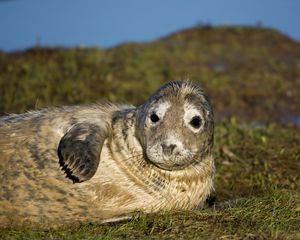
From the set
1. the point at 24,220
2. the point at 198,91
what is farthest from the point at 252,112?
the point at 24,220

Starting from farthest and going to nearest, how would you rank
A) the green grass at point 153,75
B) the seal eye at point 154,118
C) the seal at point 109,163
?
1. the green grass at point 153,75
2. the seal eye at point 154,118
3. the seal at point 109,163

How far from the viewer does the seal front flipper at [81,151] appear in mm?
4180

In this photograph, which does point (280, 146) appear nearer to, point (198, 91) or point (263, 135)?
point (263, 135)

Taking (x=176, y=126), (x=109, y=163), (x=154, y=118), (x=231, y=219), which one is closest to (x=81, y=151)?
(x=109, y=163)

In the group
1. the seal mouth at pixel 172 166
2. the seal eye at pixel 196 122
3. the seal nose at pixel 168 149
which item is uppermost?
the seal eye at pixel 196 122

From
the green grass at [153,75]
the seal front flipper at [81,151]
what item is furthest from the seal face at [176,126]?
the green grass at [153,75]

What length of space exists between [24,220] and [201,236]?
1.25 m

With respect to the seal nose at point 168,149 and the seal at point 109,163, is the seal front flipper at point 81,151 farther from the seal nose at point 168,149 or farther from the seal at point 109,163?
the seal nose at point 168,149

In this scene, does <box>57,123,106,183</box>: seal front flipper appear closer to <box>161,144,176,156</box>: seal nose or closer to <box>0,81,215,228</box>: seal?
<box>0,81,215,228</box>: seal

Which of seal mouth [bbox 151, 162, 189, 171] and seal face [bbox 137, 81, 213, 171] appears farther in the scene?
seal mouth [bbox 151, 162, 189, 171]

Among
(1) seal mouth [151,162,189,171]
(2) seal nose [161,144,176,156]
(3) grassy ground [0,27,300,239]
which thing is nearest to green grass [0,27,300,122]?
(3) grassy ground [0,27,300,239]

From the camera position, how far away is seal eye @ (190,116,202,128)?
4.36 m

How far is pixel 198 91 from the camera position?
4645 mm

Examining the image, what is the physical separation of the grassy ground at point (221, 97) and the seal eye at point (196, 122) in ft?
2.01
